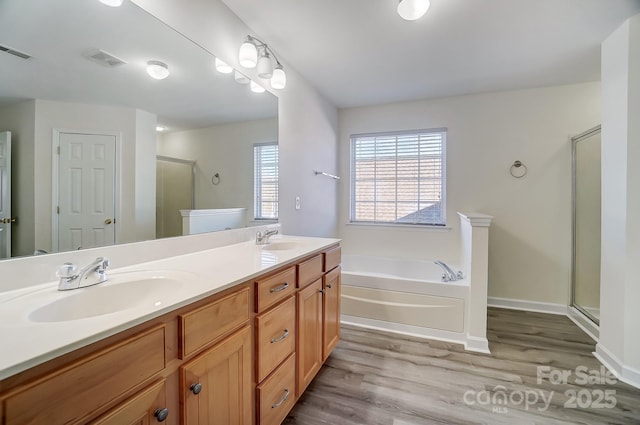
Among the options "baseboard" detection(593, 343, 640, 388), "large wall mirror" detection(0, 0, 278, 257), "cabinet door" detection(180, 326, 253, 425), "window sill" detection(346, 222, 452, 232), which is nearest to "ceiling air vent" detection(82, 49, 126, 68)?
"large wall mirror" detection(0, 0, 278, 257)

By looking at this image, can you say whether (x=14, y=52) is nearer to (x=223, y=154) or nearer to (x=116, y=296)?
(x=116, y=296)

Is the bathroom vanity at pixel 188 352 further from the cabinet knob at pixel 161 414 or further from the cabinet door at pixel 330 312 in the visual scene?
the cabinet door at pixel 330 312

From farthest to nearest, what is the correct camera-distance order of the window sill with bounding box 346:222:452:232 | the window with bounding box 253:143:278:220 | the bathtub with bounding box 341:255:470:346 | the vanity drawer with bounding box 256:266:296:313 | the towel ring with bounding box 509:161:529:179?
the window sill with bounding box 346:222:452:232 < the towel ring with bounding box 509:161:529:179 < the bathtub with bounding box 341:255:470:346 < the window with bounding box 253:143:278:220 < the vanity drawer with bounding box 256:266:296:313

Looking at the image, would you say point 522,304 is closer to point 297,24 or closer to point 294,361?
point 294,361

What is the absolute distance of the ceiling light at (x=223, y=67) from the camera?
67.8 inches

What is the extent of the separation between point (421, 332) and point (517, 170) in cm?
209

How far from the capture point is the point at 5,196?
3.03 feet

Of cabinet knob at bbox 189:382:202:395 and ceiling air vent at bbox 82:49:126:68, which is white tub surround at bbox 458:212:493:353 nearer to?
cabinet knob at bbox 189:382:202:395

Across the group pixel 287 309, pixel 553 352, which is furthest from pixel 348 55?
pixel 553 352

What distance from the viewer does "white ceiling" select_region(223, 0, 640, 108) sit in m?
1.76

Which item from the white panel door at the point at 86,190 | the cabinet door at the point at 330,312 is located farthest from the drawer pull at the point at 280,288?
the white panel door at the point at 86,190

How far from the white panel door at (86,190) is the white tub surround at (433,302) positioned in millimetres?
2008

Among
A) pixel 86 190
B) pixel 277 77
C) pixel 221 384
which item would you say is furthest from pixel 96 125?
pixel 277 77

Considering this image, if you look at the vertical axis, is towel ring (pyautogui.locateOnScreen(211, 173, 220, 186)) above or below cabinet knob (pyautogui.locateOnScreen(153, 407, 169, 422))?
above
